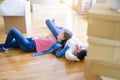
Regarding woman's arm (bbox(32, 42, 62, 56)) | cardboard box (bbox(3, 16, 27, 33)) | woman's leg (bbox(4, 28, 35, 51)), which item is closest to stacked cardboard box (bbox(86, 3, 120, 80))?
woman's arm (bbox(32, 42, 62, 56))

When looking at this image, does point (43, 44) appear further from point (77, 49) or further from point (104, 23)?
point (104, 23)

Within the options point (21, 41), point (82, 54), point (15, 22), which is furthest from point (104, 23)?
point (15, 22)

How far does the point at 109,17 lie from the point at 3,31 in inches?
79.8

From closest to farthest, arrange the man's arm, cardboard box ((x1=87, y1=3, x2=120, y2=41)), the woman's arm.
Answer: cardboard box ((x1=87, y1=3, x2=120, y2=41)) < the man's arm < the woman's arm

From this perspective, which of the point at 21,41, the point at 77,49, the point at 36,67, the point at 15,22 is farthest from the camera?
the point at 15,22

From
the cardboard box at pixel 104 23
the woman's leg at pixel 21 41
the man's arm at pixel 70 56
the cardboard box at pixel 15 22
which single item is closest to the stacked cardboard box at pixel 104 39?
the cardboard box at pixel 104 23

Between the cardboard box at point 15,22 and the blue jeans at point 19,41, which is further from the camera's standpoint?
the cardboard box at point 15,22

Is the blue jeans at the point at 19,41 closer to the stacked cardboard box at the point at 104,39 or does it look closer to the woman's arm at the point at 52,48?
the woman's arm at the point at 52,48

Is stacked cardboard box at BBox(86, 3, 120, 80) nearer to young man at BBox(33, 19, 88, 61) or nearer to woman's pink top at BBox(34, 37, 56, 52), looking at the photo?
young man at BBox(33, 19, 88, 61)

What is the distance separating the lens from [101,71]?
1137 mm

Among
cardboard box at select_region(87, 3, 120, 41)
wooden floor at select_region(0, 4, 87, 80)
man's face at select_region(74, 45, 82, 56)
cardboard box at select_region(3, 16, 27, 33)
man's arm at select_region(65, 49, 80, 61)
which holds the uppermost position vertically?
cardboard box at select_region(87, 3, 120, 41)

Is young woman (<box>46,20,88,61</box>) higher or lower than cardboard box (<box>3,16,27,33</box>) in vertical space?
lower

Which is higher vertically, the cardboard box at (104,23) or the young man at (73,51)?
the cardboard box at (104,23)

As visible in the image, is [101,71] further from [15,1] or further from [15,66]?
[15,1]
